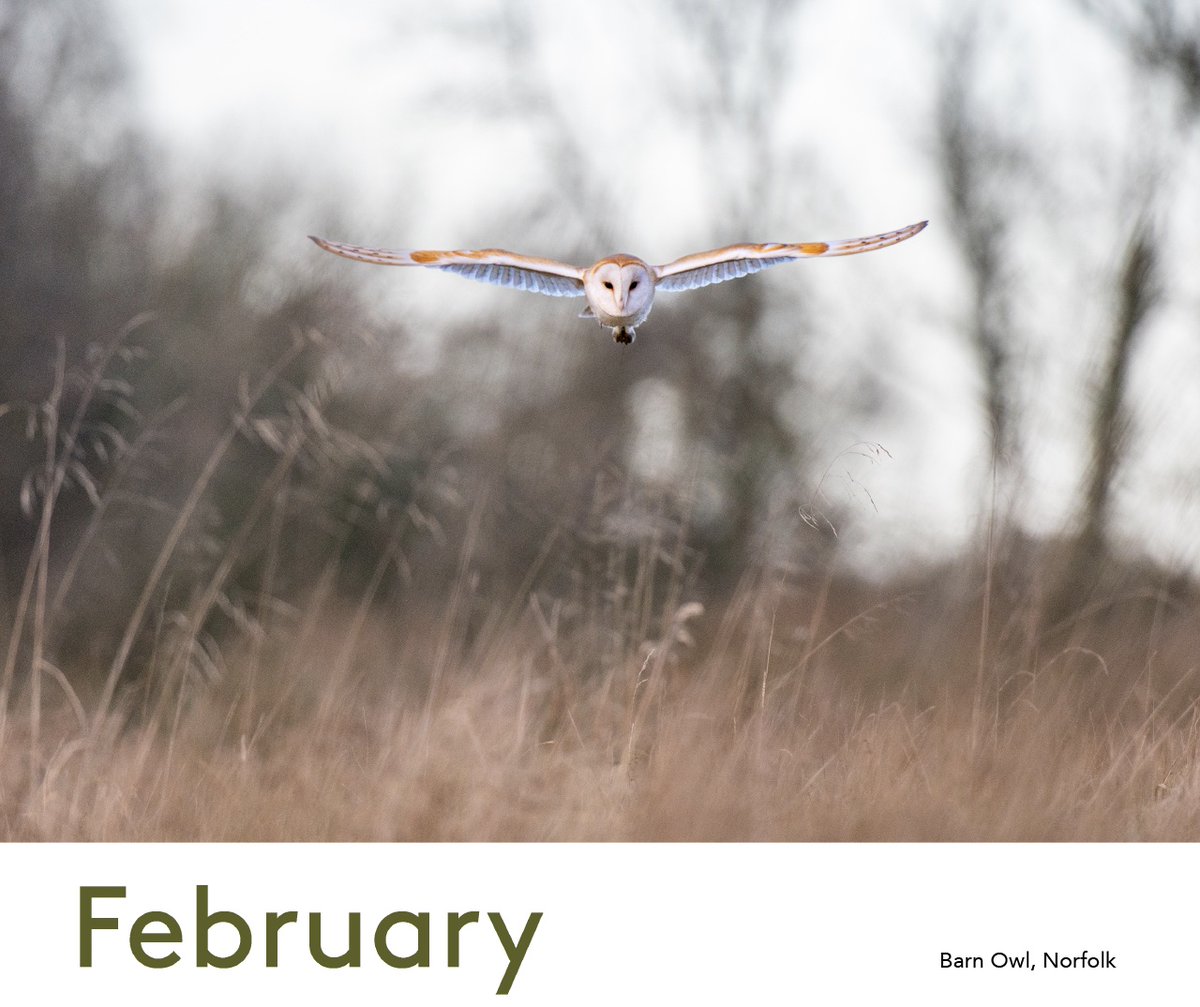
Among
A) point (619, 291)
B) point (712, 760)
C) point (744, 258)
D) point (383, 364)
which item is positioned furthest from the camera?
point (383, 364)

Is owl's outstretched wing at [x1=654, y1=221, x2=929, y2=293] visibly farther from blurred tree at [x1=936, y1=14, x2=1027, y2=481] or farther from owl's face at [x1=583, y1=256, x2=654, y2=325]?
blurred tree at [x1=936, y1=14, x2=1027, y2=481]

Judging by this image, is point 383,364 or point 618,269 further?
point 383,364

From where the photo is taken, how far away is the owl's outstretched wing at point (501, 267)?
7.75 ft

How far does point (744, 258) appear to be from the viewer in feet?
8.01

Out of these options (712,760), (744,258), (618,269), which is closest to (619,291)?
(618,269)

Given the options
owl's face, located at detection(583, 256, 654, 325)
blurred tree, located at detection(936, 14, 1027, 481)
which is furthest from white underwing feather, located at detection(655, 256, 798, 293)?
blurred tree, located at detection(936, 14, 1027, 481)

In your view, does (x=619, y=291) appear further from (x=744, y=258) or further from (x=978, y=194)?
(x=978, y=194)

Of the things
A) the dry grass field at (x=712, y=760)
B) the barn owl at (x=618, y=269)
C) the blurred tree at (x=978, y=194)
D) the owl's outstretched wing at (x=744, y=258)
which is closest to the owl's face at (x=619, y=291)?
the barn owl at (x=618, y=269)

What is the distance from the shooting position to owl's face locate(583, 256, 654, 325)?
2.24 metres

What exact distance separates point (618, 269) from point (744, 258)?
291mm

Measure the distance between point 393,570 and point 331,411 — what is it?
1.08m

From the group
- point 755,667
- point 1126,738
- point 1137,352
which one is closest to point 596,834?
point 755,667

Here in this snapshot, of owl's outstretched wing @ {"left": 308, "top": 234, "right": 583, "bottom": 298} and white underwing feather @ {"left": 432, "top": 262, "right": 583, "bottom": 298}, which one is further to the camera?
white underwing feather @ {"left": 432, "top": 262, "right": 583, "bottom": 298}

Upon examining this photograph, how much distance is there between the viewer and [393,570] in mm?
7926
